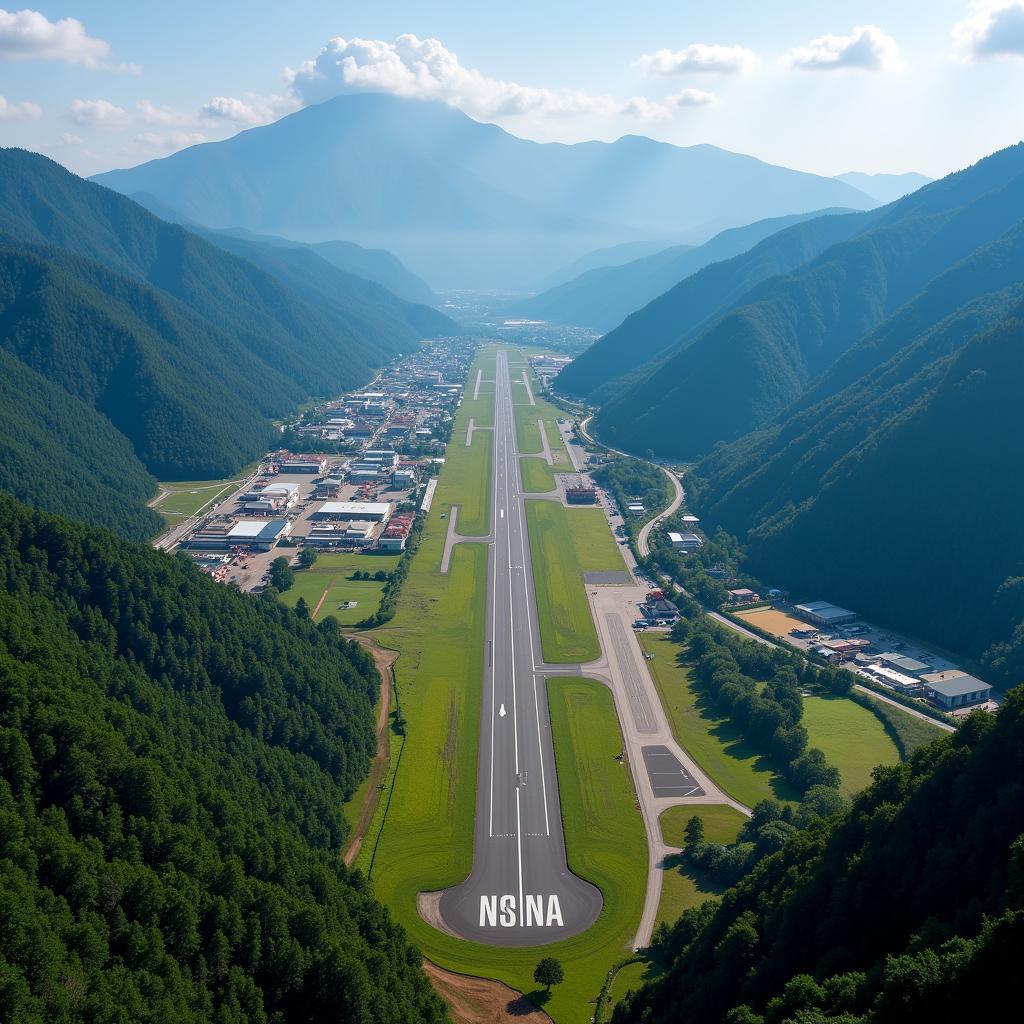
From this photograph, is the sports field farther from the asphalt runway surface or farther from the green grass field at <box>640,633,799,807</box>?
the asphalt runway surface

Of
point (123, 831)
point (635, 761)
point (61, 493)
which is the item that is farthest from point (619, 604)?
point (61, 493)

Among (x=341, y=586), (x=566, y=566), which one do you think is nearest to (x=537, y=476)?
(x=566, y=566)

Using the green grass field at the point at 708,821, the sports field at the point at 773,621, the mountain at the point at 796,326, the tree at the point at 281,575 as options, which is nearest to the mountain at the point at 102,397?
the tree at the point at 281,575


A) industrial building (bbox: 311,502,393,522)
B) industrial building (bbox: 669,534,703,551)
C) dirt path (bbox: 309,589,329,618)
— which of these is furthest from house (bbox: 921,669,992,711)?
industrial building (bbox: 311,502,393,522)

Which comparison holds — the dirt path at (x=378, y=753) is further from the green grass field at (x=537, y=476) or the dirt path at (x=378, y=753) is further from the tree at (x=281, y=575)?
the green grass field at (x=537, y=476)

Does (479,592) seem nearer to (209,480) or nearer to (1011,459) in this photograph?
(1011,459)
